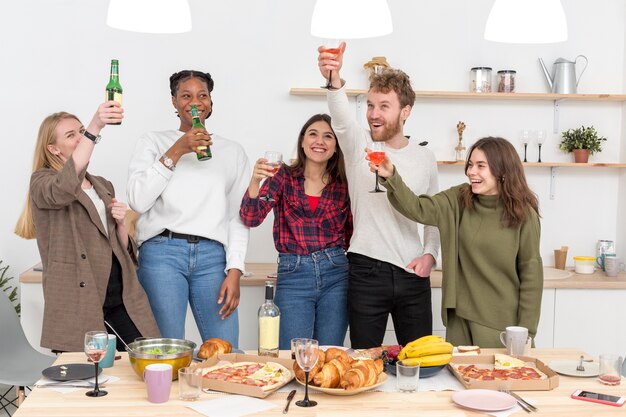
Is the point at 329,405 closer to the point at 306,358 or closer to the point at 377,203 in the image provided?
the point at 306,358

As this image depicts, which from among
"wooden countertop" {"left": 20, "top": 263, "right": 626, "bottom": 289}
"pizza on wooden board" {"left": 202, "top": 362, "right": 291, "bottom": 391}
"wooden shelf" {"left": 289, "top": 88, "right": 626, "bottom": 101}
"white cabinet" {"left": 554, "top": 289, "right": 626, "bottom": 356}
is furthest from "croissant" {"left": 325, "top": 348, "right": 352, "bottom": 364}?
"wooden shelf" {"left": 289, "top": 88, "right": 626, "bottom": 101}

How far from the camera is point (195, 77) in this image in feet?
10.1

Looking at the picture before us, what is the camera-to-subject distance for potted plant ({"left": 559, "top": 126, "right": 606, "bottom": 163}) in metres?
4.53

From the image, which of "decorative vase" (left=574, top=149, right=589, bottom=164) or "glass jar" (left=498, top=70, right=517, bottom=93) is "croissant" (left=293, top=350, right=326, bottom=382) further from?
"decorative vase" (left=574, top=149, right=589, bottom=164)

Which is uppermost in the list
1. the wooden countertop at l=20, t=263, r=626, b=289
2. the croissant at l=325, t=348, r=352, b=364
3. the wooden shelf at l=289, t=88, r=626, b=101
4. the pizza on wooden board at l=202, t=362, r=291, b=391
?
the wooden shelf at l=289, t=88, r=626, b=101

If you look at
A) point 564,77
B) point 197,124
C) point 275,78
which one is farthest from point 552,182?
point 197,124

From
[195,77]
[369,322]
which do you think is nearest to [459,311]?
[369,322]

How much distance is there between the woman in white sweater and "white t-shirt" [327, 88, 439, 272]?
0.48 metres

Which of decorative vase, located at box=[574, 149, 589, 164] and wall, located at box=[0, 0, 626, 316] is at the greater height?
wall, located at box=[0, 0, 626, 316]

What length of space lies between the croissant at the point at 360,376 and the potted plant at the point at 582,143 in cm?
287

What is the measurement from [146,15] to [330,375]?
1.16m

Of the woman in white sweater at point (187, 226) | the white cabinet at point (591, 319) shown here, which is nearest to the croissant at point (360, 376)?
the woman in white sweater at point (187, 226)

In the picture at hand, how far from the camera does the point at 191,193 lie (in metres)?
3.02

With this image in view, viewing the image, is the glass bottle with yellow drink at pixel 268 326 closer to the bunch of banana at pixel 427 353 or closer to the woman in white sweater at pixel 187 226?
the bunch of banana at pixel 427 353
